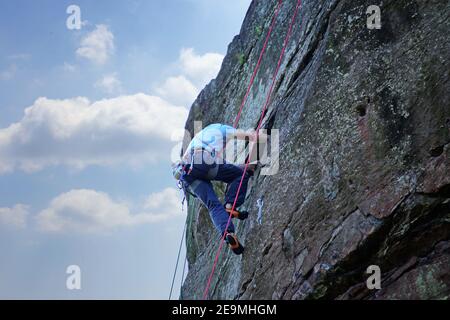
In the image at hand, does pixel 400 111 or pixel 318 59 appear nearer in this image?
pixel 400 111

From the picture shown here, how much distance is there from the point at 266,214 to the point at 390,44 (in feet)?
11.0

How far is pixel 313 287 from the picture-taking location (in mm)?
7910

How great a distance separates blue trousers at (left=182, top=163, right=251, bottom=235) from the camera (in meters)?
10.6

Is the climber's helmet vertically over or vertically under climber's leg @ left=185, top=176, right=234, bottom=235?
over

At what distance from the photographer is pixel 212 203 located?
416 inches

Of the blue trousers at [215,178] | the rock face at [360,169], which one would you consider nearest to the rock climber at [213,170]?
the blue trousers at [215,178]

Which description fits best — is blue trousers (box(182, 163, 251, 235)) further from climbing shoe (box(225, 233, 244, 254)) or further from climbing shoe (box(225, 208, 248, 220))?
climbing shoe (box(225, 233, 244, 254))

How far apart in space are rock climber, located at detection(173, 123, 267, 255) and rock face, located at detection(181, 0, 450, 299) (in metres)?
0.60

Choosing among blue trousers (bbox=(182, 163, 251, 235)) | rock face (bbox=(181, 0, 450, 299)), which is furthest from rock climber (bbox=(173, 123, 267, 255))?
rock face (bbox=(181, 0, 450, 299))

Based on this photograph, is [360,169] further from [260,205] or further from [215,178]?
[215,178]
